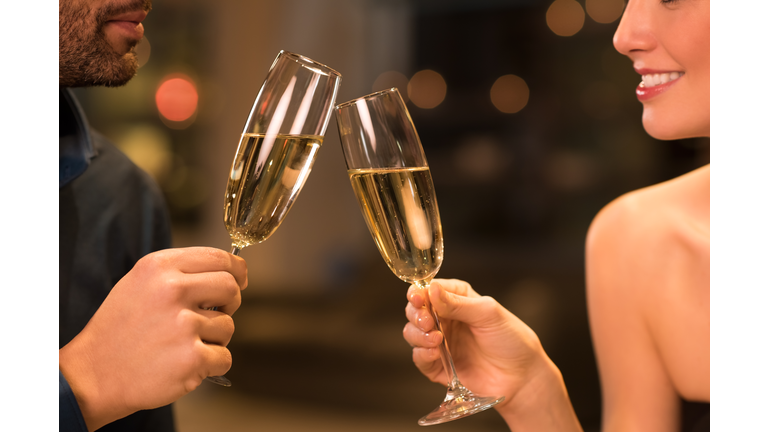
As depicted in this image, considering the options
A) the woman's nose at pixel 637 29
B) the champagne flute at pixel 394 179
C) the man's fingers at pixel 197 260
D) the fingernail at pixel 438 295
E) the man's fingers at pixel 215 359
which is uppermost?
the woman's nose at pixel 637 29

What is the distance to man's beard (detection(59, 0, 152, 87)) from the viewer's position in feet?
3.66

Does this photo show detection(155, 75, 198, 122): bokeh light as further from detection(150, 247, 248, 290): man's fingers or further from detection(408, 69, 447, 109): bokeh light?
detection(150, 247, 248, 290): man's fingers

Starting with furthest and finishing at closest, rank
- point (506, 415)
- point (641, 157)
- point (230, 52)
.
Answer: point (230, 52)
point (641, 157)
point (506, 415)

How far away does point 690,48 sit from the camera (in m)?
1.04

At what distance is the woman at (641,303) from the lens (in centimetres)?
105

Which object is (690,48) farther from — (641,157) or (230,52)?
(230,52)

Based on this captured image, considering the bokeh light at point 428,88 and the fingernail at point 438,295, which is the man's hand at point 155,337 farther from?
the bokeh light at point 428,88

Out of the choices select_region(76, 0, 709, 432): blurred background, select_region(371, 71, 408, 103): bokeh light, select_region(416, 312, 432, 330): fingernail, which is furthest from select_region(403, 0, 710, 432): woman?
select_region(371, 71, 408, 103): bokeh light

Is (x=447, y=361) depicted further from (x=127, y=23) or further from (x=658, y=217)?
(x=127, y=23)

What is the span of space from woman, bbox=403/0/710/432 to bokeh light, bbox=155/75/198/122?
340 cm

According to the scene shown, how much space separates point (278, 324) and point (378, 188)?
128 inches

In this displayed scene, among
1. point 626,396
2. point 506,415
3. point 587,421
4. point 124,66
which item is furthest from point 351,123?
point 587,421

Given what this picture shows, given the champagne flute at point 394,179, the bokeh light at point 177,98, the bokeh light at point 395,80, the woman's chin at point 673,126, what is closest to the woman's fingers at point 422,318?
the champagne flute at point 394,179

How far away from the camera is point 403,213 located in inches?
35.3
